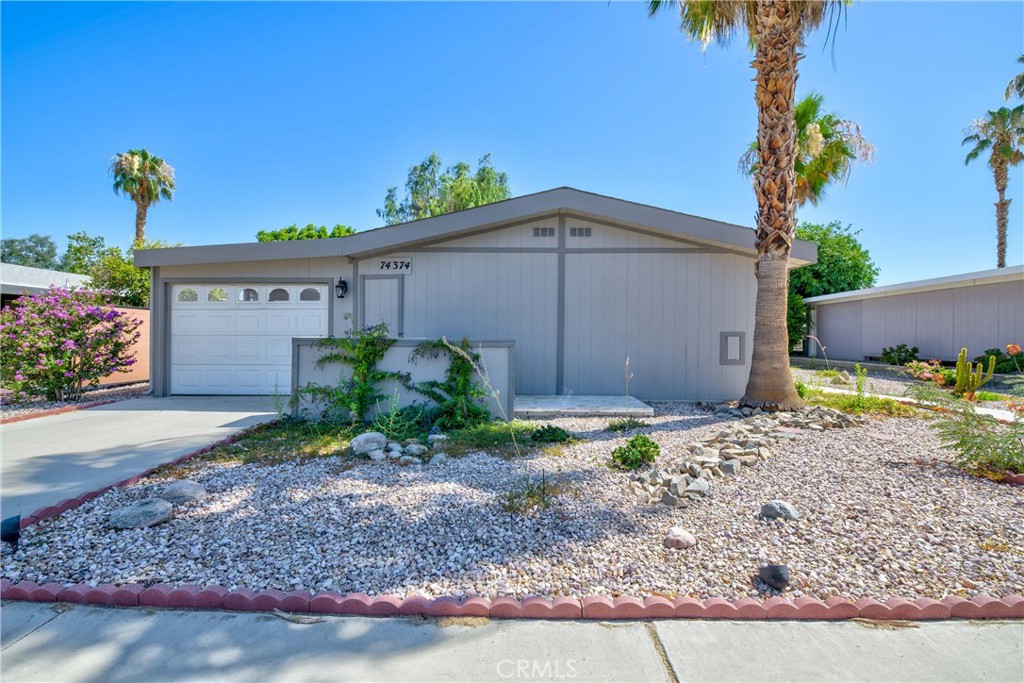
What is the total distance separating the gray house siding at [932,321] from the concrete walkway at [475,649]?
13.4 metres

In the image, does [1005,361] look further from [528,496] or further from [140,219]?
[140,219]

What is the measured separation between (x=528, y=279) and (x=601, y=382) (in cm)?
209

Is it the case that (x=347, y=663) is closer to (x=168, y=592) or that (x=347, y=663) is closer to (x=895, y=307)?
(x=168, y=592)

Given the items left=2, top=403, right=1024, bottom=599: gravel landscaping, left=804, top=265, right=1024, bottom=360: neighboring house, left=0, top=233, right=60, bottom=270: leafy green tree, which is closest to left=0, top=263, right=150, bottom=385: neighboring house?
left=2, top=403, right=1024, bottom=599: gravel landscaping

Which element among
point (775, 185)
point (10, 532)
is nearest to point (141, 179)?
point (10, 532)

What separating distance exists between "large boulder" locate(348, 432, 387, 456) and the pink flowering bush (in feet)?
20.1

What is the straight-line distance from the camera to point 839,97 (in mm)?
11125

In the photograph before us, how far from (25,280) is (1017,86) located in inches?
1147

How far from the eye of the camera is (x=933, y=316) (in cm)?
1312

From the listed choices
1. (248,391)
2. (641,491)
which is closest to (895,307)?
(641,491)

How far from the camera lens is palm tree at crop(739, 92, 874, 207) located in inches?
439

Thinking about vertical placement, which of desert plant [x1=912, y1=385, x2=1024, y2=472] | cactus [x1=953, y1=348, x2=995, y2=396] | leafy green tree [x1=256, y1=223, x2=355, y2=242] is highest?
leafy green tree [x1=256, y1=223, x2=355, y2=242]

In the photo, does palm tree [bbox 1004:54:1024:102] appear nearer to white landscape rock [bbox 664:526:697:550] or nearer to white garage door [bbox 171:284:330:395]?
white landscape rock [bbox 664:526:697:550]

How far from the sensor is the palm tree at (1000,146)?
48.2 ft
